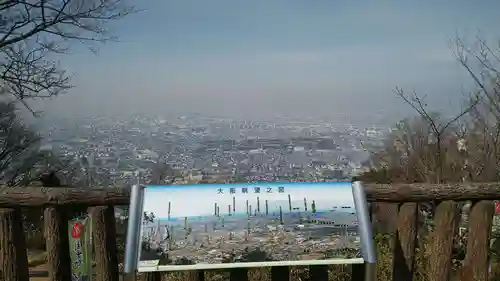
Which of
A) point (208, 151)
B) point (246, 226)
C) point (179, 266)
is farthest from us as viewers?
point (208, 151)

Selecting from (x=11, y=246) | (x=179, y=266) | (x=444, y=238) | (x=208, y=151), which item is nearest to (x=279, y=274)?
(x=179, y=266)

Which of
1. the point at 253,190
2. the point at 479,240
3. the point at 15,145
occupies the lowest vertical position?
the point at 479,240

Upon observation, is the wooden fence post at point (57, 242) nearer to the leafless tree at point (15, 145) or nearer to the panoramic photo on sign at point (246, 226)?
the panoramic photo on sign at point (246, 226)

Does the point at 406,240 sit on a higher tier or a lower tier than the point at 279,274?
higher

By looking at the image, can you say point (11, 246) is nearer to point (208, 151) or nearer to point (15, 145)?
point (208, 151)

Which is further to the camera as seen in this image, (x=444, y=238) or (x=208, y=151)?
(x=208, y=151)

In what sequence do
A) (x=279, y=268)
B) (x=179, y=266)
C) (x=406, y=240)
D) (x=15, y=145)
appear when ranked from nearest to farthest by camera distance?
1. (x=179, y=266)
2. (x=279, y=268)
3. (x=406, y=240)
4. (x=15, y=145)

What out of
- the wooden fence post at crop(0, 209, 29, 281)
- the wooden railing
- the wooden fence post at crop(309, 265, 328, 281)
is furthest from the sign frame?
the wooden fence post at crop(0, 209, 29, 281)

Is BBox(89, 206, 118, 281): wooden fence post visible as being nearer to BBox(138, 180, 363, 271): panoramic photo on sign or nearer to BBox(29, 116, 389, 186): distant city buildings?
BBox(138, 180, 363, 271): panoramic photo on sign

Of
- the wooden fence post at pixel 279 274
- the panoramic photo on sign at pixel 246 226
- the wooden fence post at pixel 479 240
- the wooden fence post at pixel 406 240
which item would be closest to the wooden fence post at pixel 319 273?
the wooden fence post at pixel 279 274
